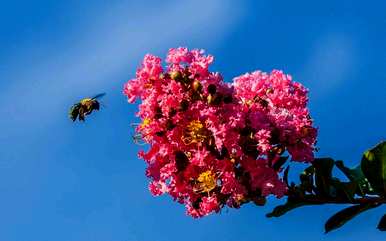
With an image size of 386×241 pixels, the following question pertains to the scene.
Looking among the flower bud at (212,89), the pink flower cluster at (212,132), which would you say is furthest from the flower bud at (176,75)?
the flower bud at (212,89)

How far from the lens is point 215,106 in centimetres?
297

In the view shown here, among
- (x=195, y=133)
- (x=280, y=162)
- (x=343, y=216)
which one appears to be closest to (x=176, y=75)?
(x=195, y=133)

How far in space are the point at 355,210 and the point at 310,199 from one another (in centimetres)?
22

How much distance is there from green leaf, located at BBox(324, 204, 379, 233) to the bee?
2.65 meters

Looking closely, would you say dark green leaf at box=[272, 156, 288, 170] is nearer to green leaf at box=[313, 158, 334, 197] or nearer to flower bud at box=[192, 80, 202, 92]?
green leaf at box=[313, 158, 334, 197]

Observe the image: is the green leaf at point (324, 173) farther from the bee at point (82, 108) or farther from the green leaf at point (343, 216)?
the bee at point (82, 108)

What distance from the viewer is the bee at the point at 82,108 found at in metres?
5.39

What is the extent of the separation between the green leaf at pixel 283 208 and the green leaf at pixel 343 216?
183 millimetres

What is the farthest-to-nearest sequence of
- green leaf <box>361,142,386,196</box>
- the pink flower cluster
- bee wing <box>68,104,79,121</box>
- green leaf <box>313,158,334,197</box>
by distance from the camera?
1. bee wing <box>68,104,79,121</box>
2. green leaf <box>313,158,334,197</box>
3. green leaf <box>361,142,386,196</box>
4. the pink flower cluster

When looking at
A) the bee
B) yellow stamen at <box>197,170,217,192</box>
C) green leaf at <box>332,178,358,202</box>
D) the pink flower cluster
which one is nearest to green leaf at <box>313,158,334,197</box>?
green leaf at <box>332,178,358,202</box>

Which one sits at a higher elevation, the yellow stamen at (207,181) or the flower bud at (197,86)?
the flower bud at (197,86)

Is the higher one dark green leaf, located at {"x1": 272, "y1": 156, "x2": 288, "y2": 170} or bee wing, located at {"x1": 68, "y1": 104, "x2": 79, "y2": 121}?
bee wing, located at {"x1": 68, "y1": 104, "x2": 79, "y2": 121}

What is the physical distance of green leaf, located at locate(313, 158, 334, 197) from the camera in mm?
3197

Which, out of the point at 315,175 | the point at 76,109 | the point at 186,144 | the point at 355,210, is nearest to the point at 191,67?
the point at 186,144
